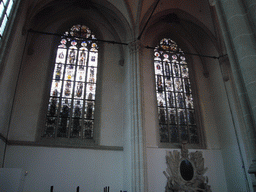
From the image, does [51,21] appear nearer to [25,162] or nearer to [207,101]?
[25,162]

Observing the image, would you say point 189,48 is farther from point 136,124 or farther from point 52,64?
point 52,64

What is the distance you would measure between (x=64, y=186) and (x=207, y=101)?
8.55 meters

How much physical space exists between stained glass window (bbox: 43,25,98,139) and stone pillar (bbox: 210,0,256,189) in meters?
7.46

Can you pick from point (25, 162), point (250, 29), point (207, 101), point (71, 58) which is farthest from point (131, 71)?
point (250, 29)

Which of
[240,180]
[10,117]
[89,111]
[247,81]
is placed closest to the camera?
[247,81]

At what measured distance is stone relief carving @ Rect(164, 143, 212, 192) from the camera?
9742 millimetres

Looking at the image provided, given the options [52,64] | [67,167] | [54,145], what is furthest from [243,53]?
[52,64]

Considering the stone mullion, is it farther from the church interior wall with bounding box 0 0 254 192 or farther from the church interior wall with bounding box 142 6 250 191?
the church interior wall with bounding box 142 6 250 191

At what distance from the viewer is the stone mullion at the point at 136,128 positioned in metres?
8.34

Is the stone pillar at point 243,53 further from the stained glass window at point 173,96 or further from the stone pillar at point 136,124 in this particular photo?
the stained glass window at point 173,96

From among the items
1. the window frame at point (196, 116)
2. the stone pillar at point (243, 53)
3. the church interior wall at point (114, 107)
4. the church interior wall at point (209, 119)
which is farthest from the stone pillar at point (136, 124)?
the stone pillar at point (243, 53)

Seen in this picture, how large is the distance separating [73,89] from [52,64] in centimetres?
169

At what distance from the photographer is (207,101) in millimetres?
12469

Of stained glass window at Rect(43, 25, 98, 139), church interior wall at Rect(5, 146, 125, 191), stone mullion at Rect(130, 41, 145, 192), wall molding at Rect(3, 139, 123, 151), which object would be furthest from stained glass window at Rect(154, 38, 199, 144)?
stained glass window at Rect(43, 25, 98, 139)
